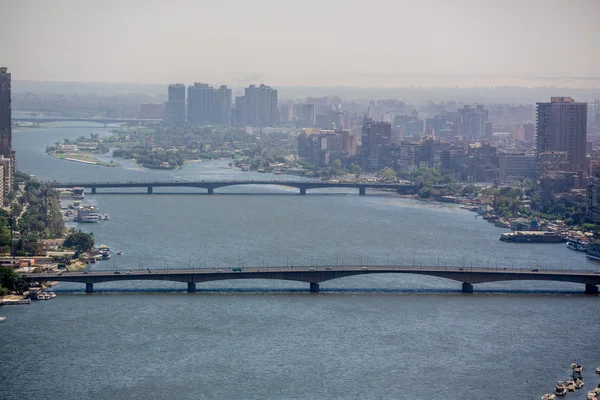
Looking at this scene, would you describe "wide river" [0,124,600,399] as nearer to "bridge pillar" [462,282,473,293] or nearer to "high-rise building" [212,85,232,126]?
"bridge pillar" [462,282,473,293]

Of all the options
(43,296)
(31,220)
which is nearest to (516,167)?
(31,220)

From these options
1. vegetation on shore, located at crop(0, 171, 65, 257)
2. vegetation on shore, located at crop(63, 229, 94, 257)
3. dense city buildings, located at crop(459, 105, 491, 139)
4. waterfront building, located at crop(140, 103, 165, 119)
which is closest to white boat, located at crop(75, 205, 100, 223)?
vegetation on shore, located at crop(0, 171, 65, 257)

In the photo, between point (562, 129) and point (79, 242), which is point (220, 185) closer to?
point (79, 242)

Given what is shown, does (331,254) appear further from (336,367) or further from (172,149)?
(172,149)

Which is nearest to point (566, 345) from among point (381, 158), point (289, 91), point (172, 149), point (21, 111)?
point (381, 158)

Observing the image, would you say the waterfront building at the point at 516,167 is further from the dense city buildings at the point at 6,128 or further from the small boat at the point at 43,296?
the small boat at the point at 43,296

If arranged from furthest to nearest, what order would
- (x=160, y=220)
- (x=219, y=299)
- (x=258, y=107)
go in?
1. (x=258, y=107)
2. (x=160, y=220)
3. (x=219, y=299)
